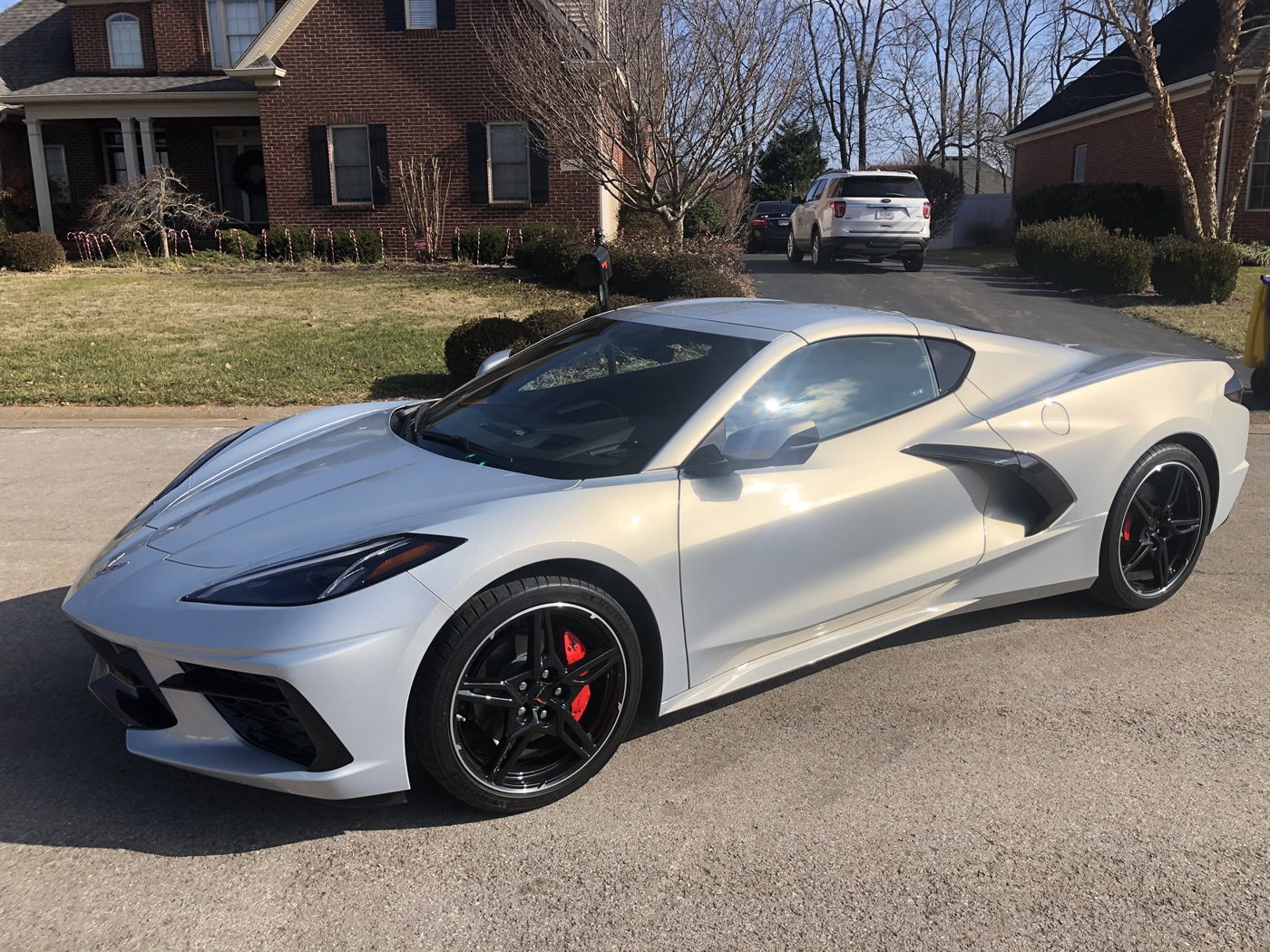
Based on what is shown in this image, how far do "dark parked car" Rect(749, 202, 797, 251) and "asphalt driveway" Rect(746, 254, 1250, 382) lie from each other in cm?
741

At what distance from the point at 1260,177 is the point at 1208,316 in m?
10.1

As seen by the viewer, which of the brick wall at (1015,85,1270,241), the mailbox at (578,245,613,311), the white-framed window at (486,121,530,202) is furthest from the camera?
the brick wall at (1015,85,1270,241)

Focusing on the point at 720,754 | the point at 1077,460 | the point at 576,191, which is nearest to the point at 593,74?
the point at 576,191

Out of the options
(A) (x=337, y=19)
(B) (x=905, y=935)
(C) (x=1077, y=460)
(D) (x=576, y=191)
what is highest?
(A) (x=337, y=19)

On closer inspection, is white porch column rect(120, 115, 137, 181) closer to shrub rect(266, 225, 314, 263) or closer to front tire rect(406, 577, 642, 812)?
shrub rect(266, 225, 314, 263)

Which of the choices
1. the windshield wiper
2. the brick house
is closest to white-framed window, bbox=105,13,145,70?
the brick house

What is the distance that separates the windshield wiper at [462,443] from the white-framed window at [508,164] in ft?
59.6

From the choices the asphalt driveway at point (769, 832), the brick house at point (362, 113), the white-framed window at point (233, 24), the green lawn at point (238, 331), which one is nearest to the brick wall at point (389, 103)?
the brick house at point (362, 113)

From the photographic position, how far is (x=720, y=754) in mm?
A: 3445

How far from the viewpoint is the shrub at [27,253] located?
61.7 ft

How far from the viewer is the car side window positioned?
12.0ft

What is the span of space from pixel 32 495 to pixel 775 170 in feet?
140

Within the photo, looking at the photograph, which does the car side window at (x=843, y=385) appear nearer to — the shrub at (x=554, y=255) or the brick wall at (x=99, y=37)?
the shrub at (x=554, y=255)

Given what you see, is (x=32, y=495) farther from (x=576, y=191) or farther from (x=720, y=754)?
(x=576, y=191)
